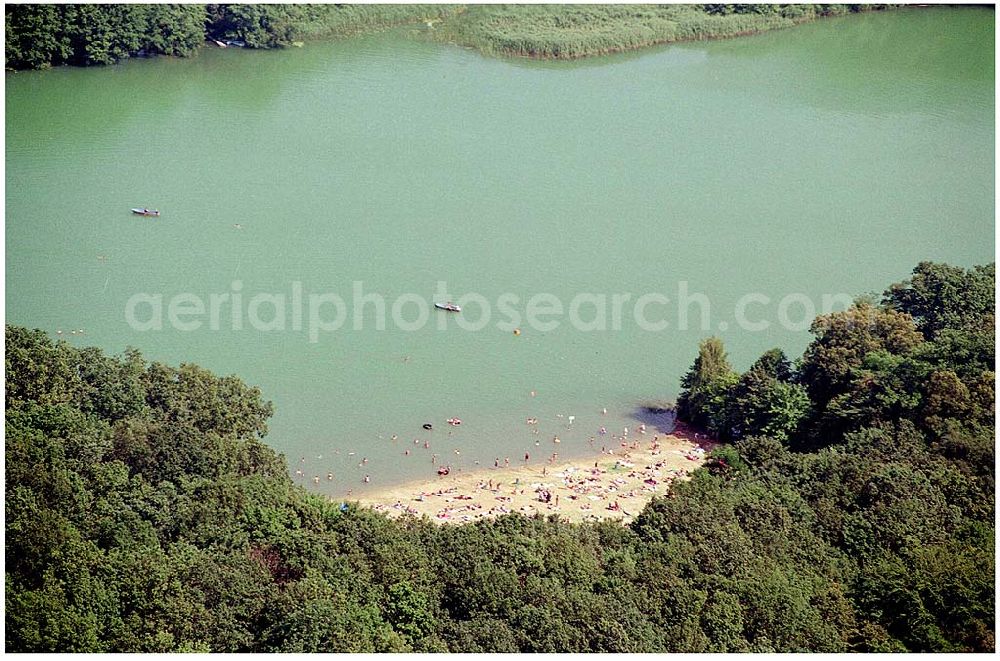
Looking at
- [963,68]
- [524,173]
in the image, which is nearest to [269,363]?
[524,173]

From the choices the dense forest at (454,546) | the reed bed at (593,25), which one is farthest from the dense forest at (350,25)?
the dense forest at (454,546)

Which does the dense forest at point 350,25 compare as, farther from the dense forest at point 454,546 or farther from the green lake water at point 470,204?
the dense forest at point 454,546

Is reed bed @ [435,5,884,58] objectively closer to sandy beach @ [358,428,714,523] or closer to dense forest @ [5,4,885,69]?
dense forest @ [5,4,885,69]

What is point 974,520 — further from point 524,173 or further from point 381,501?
point 524,173

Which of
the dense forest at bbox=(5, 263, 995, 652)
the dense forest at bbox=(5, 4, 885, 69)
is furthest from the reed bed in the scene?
the dense forest at bbox=(5, 263, 995, 652)

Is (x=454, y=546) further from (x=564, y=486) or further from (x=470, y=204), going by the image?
(x=470, y=204)

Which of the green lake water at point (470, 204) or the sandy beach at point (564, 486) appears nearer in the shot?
the sandy beach at point (564, 486)
